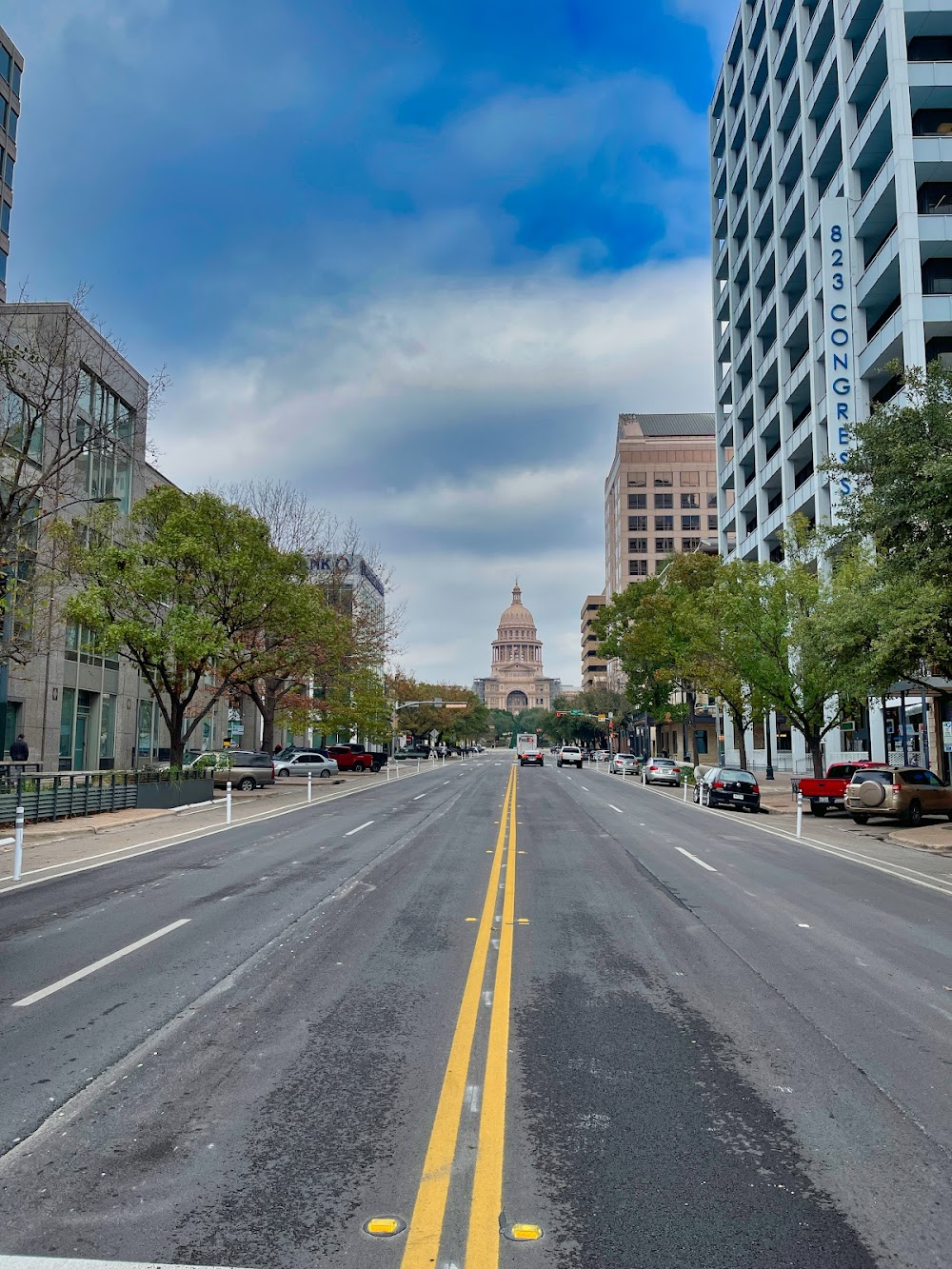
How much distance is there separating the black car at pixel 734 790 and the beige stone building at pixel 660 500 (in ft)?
317

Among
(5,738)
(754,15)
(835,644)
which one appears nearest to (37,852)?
(835,644)

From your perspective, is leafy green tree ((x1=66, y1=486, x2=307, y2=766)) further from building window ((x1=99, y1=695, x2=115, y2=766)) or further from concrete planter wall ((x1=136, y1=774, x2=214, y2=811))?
building window ((x1=99, y1=695, x2=115, y2=766))

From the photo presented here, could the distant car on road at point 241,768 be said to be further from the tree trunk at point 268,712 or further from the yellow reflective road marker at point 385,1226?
the yellow reflective road marker at point 385,1226

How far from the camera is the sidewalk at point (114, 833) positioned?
52.3 feet

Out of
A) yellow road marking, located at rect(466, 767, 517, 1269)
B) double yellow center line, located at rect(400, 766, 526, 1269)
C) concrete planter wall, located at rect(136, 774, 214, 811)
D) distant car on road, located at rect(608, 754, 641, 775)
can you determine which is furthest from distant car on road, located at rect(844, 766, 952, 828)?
distant car on road, located at rect(608, 754, 641, 775)

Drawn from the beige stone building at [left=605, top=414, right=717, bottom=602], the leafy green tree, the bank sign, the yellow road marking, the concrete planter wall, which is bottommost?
the yellow road marking

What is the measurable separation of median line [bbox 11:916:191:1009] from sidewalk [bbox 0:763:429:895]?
178 inches

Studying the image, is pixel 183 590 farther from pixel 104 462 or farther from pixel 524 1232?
pixel 524 1232

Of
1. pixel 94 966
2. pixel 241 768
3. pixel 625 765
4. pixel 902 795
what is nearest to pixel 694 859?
pixel 902 795

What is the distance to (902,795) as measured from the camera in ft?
79.4

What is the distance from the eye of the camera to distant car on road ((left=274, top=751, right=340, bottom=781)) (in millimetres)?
52250

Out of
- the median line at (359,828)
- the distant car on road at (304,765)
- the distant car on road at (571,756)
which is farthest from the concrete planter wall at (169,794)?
the distant car on road at (571,756)

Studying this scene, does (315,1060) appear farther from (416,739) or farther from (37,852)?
(416,739)

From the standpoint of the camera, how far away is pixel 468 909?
36.3 feet
